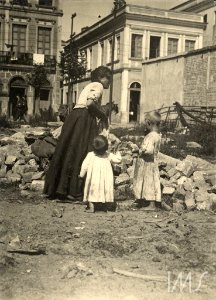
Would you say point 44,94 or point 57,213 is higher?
point 44,94

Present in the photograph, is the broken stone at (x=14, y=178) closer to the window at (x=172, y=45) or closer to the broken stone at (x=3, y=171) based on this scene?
the broken stone at (x=3, y=171)

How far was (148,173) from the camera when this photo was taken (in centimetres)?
639

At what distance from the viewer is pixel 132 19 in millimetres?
31828

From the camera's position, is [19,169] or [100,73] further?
[19,169]

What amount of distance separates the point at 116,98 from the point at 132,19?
521 centimetres

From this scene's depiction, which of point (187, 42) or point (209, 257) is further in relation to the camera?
point (187, 42)

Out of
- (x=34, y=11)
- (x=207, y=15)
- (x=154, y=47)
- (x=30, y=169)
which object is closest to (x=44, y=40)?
(x=34, y=11)

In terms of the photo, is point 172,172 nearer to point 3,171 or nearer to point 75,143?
point 75,143

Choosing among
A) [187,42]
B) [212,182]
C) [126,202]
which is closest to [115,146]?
[212,182]

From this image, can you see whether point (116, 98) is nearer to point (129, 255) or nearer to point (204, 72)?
point (204, 72)

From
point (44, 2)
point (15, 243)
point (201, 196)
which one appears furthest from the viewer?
point (44, 2)

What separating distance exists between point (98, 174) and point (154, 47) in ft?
95.0

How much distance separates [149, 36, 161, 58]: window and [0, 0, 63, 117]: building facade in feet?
20.7

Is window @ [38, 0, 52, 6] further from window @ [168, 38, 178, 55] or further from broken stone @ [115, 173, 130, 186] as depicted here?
broken stone @ [115, 173, 130, 186]
